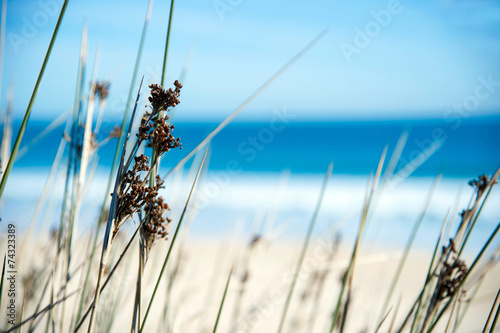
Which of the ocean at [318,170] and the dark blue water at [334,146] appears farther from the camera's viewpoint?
the dark blue water at [334,146]

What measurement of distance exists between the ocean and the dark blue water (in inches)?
1.4

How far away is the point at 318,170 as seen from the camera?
10977mm

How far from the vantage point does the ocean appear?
20.8 feet

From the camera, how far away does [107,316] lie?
37.9 inches

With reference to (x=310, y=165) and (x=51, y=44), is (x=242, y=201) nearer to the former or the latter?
(x=310, y=165)

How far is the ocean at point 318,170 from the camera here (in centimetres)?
635

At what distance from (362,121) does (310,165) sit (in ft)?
23.4

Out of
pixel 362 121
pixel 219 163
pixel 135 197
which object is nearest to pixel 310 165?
pixel 219 163

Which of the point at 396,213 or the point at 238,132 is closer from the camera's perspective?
the point at 396,213

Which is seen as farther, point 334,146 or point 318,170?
point 334,146

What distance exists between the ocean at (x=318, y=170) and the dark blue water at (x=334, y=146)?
35 millimetres

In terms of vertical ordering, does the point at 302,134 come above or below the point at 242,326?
above

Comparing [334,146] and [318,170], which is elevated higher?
[334,146]

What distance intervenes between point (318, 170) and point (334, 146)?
2877 mm
